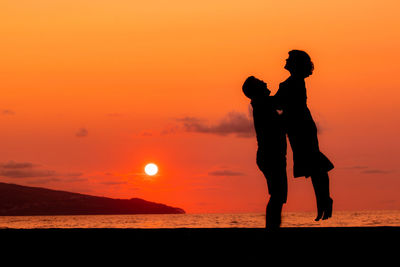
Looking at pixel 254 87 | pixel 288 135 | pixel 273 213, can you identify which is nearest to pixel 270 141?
pixel 288 135

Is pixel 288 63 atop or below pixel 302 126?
atop

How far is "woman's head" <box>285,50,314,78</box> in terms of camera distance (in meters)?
10.6

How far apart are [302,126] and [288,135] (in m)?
0.32

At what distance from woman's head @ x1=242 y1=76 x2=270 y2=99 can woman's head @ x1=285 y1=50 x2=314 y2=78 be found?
55 centimetres

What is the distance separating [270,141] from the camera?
1048 cm
